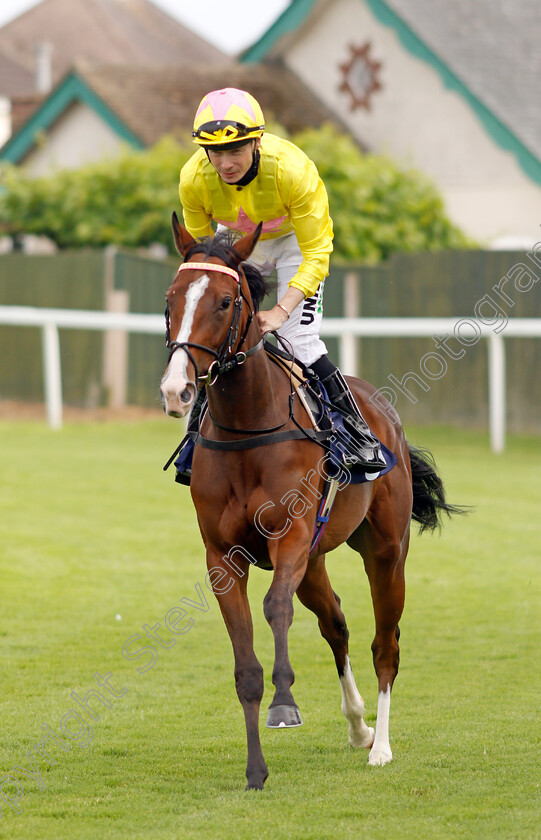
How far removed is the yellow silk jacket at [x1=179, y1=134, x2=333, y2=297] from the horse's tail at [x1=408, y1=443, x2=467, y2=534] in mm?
1370

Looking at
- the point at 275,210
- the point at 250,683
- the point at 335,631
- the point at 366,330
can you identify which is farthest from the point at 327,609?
the point at 366,330

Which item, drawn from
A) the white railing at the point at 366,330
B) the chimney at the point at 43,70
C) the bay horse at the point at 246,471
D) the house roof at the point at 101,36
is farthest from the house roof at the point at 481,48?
the house roof at the point at 101,36

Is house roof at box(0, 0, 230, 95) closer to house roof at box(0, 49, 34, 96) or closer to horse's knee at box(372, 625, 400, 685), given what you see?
house roof at box(0, 49, 34, 96)

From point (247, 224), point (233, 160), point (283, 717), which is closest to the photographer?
point (283, 717)

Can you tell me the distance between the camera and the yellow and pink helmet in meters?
4.46

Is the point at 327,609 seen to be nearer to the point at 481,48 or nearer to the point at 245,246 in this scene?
the point at 245,246

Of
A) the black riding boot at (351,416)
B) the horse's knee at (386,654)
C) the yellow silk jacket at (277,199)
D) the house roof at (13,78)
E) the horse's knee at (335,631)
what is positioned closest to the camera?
the yellow silk jacket at (277,199)

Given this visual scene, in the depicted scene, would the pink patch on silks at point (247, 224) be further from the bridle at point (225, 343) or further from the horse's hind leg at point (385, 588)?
the horse's hind leg at point (385, 588)

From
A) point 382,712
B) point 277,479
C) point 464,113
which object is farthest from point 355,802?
point 464,113

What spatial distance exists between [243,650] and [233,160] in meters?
1.75

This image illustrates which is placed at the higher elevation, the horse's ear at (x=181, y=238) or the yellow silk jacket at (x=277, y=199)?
the yellow silk jacket at (x=277, y=199)

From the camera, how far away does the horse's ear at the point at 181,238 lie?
14.1ft

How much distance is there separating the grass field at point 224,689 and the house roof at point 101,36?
39.5 m

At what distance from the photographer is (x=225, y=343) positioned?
4188 millimetres
